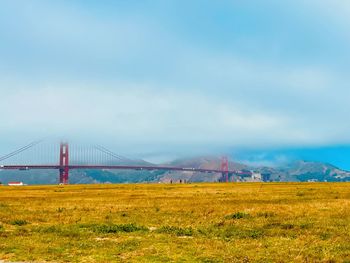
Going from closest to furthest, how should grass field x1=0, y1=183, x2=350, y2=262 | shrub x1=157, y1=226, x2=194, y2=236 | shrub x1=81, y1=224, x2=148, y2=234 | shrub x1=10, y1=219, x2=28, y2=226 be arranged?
grass field x1=0, y1=183, x2=350, y2=262
shrub x1=157, y1=226, x2=194, y2=236
shrub x1=81, y1=224, x2=148, y2=234
shrub x1=10, y1=219, x2=28, y2=226

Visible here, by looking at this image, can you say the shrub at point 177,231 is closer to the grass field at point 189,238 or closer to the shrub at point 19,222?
the grass field at point 189,238

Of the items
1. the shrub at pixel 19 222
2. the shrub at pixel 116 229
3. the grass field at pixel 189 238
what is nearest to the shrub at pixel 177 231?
the grass field at pixel 189 238

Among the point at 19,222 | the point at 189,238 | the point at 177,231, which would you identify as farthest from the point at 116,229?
the point at 19,222

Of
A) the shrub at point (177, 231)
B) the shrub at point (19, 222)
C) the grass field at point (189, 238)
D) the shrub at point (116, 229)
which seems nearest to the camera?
the grass field at point (189, 238)

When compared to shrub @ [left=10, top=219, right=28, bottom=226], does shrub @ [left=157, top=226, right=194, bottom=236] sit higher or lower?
higher

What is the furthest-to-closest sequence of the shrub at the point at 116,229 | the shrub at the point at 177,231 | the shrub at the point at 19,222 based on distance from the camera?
the shrub at the point at 19,222 → the shrub at the point at 116,229 → the shrub at the point at 177,231

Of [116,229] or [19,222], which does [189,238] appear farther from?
[19,222]

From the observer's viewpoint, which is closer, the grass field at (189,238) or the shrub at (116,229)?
the grass field at (189,238)

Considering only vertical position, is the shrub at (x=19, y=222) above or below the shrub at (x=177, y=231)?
below

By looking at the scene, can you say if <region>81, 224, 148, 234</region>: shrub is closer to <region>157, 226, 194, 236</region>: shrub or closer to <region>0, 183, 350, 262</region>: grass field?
<region>0, 183, 350, 262</region>: grass field


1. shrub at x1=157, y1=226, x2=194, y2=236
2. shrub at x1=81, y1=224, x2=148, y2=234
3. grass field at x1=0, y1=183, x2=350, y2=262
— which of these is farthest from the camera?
shrub at x1=81, y1=224, x2=148, y2=234

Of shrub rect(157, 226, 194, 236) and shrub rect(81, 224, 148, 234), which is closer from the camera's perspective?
shrub rect(157, 226, 194, 236)

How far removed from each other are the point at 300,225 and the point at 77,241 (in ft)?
40.2

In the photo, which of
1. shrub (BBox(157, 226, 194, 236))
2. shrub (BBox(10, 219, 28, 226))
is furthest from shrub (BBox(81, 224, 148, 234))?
shrub (BBox(10, 219, 28, 226))
